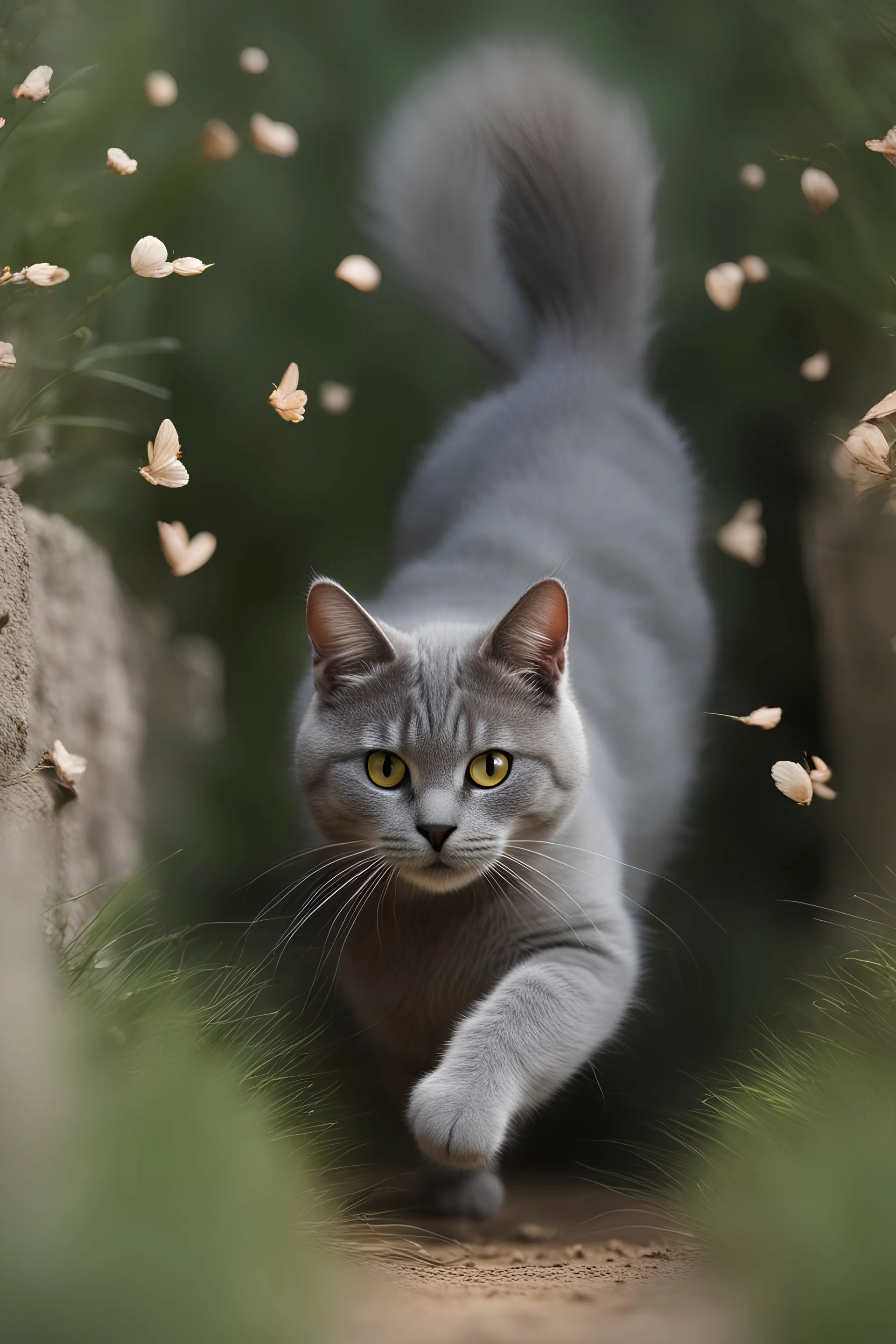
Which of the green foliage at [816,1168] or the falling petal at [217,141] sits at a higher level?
the falling petal at [217,141]

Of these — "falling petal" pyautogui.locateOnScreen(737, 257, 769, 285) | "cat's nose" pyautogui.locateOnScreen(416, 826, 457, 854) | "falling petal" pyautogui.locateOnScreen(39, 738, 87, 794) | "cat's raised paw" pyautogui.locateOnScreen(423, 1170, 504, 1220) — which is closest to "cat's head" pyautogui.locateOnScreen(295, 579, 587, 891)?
"cat's nose" pyautogui.locateOnScreen(416, 826, 457, 854)

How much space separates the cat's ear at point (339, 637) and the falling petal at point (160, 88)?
0.83m

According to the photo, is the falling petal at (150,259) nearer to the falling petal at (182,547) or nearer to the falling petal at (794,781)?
the falling petal at (182,547)

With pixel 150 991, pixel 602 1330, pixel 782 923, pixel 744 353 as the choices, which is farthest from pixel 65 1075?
pixel 744 353

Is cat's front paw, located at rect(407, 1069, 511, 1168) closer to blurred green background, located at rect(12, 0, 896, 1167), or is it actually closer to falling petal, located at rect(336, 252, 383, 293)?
blurred green background, located at rect(12, 0, 896, 1167)

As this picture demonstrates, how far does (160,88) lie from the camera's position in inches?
59.8

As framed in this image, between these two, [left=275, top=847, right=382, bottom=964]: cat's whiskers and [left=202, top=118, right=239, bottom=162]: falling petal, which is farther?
[left=202, top=118, right=239, bottom=162]: falling petal

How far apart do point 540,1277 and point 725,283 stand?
1308 millimetres

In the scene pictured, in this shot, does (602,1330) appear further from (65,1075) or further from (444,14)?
(444,14)

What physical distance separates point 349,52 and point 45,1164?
157 centimetres

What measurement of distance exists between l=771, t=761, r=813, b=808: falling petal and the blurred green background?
33 cm

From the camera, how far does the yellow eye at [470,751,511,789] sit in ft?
3.72

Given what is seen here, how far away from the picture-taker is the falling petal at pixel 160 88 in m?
1.50

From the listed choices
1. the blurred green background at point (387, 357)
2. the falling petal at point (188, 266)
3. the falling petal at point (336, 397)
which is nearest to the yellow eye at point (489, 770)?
the blurred green background at point (387, 357)
